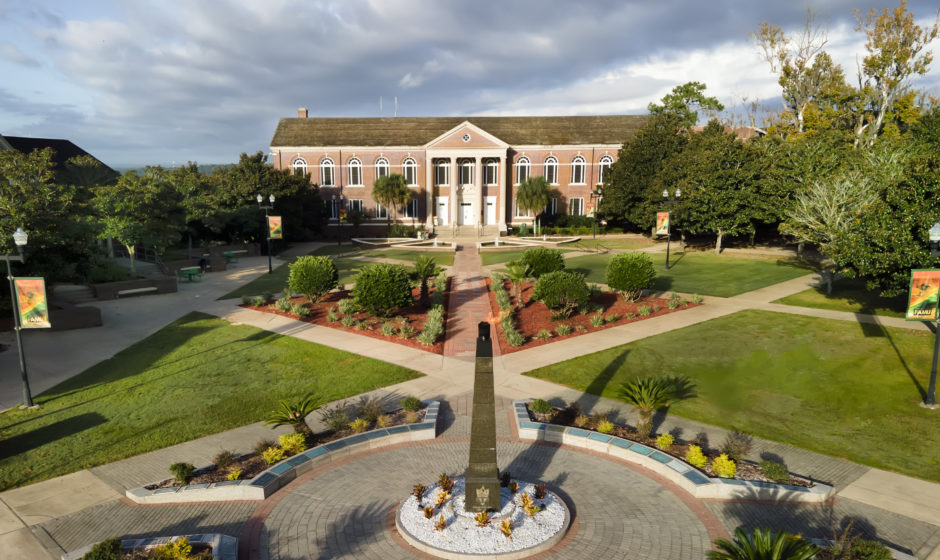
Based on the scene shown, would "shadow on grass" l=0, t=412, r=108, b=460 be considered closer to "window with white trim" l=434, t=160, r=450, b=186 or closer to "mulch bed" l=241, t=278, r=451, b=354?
"mulch bed" l=241, t=278, r=451, b=354

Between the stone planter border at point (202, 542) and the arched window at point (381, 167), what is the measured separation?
166ft

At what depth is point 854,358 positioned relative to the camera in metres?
16.8

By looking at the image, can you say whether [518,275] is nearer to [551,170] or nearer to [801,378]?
[801,378]

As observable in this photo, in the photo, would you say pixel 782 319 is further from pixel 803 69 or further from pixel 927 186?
pixel 803 69

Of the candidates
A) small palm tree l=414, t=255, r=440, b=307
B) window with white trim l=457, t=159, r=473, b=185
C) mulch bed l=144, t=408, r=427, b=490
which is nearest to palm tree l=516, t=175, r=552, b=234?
window with white trim l=457, t=159, r=473, b=185

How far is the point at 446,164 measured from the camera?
56531 mm

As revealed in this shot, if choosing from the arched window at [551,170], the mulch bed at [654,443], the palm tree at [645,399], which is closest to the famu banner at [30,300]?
the mulch bed at [654,443]

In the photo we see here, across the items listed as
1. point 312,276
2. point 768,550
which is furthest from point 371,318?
point 768,550

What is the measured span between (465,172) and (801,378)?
147ft

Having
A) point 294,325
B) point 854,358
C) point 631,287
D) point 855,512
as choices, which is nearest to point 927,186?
point 854,358

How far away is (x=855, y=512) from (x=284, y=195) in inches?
1816

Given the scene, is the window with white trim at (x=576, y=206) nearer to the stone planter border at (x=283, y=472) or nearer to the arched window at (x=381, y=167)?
the arched window at (x=381, y=167)

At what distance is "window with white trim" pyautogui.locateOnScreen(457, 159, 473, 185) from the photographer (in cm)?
5644

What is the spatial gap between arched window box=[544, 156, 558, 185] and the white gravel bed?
4998 cm
